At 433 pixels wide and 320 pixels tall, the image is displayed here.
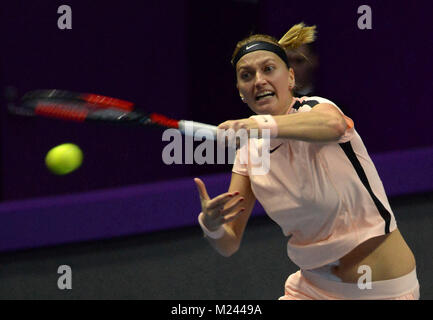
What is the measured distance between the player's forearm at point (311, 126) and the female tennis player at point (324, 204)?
2 centimetres

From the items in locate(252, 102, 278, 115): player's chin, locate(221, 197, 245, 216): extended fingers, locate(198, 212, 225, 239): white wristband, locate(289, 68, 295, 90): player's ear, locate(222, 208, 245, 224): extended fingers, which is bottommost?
locate(198, 212, 225, 239): white wristband

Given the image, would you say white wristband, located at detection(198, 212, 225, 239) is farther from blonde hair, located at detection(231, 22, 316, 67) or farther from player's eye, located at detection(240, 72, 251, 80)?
blonde hair, located at detection(231, 22, 316, 67)

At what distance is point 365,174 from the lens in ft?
8.26

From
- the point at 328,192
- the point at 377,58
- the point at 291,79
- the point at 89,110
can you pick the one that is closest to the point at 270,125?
the point at 328,192

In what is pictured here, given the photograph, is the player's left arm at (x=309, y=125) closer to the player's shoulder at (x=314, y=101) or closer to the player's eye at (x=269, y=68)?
the player's shoulder at (x=314, y=101)

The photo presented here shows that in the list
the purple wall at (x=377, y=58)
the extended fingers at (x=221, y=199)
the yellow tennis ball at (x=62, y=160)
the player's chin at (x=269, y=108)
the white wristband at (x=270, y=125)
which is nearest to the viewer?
the white wristband at (x=270, y=125)

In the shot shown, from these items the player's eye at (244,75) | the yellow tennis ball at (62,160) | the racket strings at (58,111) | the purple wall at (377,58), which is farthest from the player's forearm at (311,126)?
the purple wall at (377,58)

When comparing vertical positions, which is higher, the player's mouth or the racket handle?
the player's mouth

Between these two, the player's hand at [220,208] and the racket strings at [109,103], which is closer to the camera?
the player's hand at [220,208]

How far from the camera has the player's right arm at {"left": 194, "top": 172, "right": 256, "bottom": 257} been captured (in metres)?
2.48

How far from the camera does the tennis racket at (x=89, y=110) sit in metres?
2.60

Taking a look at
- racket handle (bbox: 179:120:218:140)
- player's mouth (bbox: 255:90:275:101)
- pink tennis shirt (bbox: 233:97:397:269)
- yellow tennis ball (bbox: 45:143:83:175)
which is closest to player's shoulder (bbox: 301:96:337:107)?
pink tennis shirt (bbox: 233:97:397:269)

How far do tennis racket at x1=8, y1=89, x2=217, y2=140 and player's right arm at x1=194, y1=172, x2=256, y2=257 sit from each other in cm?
23

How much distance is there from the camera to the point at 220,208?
2.49 metres
